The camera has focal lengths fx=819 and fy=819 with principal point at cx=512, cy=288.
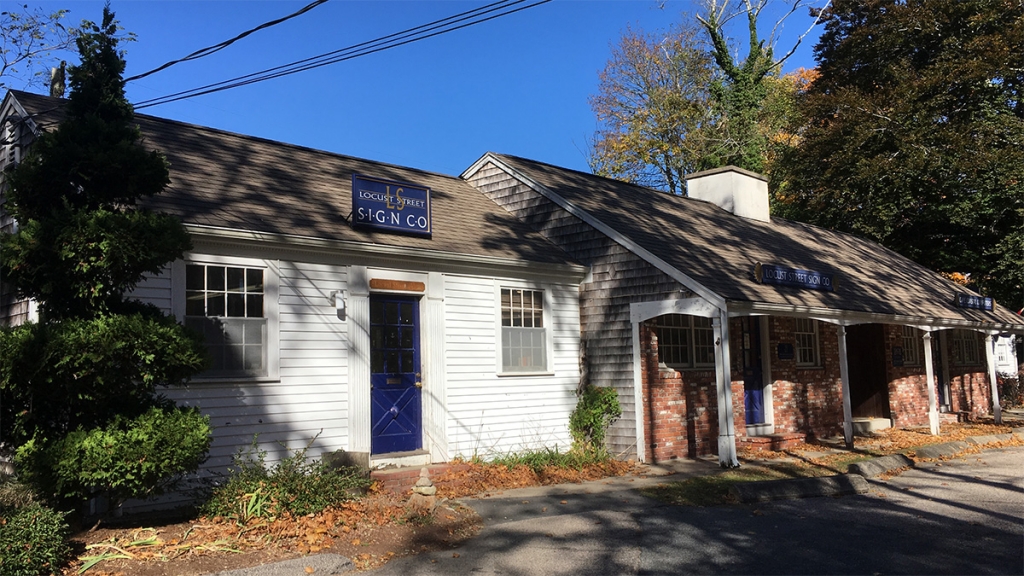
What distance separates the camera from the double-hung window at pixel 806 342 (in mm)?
17000

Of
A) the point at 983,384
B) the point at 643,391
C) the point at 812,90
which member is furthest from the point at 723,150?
the point at 643,391

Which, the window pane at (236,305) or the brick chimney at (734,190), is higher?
the brick chimney at (734,190)

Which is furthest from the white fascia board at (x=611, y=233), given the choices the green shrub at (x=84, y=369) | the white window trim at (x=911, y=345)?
the white window trim at (x=911, y=345)

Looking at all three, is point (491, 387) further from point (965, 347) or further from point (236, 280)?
point (965, 347)

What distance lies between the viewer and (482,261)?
508 inches

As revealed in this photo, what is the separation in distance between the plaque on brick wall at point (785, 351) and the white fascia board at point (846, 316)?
130cm

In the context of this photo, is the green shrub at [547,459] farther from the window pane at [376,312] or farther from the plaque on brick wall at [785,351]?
the plaque on brick wall at [785,351]

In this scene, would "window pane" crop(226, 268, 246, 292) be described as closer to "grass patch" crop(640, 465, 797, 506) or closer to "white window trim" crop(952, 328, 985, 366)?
"grass patch" crop(640, 465, 797, 506)

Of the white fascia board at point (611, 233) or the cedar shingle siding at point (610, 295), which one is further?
the cedar shingle siding at point (610, 295)

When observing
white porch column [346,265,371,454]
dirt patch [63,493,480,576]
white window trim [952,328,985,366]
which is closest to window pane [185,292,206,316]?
white porch column [346,265,371,454]

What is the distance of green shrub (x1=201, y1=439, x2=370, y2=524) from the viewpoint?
805 centimetres

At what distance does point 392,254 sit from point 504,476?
3.53 metres

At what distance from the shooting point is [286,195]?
1205 centimetres

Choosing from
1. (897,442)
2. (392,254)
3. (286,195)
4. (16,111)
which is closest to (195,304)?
(286,195)
